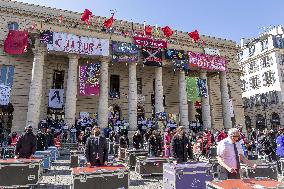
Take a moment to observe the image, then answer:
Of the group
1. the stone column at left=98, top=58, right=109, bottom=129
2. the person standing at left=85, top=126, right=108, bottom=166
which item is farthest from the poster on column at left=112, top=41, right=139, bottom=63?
the person standing at left=85, top=126, right=108, bottom=166

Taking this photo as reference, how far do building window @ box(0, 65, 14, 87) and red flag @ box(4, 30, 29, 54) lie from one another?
7.77ft

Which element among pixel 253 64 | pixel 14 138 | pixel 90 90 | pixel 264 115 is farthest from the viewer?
pixel 253 64

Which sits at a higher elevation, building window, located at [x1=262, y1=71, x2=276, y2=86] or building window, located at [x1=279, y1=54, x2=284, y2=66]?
building window, located at [x1=279, y1=54, x2=284, y2=66]

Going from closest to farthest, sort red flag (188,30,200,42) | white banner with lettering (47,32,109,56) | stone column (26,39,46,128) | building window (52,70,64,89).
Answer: stone column (26,39,46,128)
white banner with lettering (47,32,109,56)
building window (52,70,64,89)
red flag (188,30,200,42)

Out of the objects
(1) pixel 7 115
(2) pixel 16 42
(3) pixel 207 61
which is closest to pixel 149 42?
(3) pixel 207 61

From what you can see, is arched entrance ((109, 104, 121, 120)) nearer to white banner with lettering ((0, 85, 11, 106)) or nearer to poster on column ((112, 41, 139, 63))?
poster on column ((112, 41, 139, 63))

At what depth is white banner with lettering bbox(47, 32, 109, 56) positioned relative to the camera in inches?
1049

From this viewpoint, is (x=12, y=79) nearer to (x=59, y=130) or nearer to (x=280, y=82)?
(x=59, y=130)

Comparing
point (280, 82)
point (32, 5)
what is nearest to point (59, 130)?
point (32, 5)

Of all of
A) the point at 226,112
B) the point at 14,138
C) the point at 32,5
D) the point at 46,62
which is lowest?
the point at 14,138

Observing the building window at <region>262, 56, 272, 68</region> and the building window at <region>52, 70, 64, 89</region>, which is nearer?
the building window at <region>52, 70, 64, 89</region>

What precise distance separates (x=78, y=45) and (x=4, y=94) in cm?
916

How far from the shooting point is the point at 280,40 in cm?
4625

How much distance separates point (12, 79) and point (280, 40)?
4379 cm
